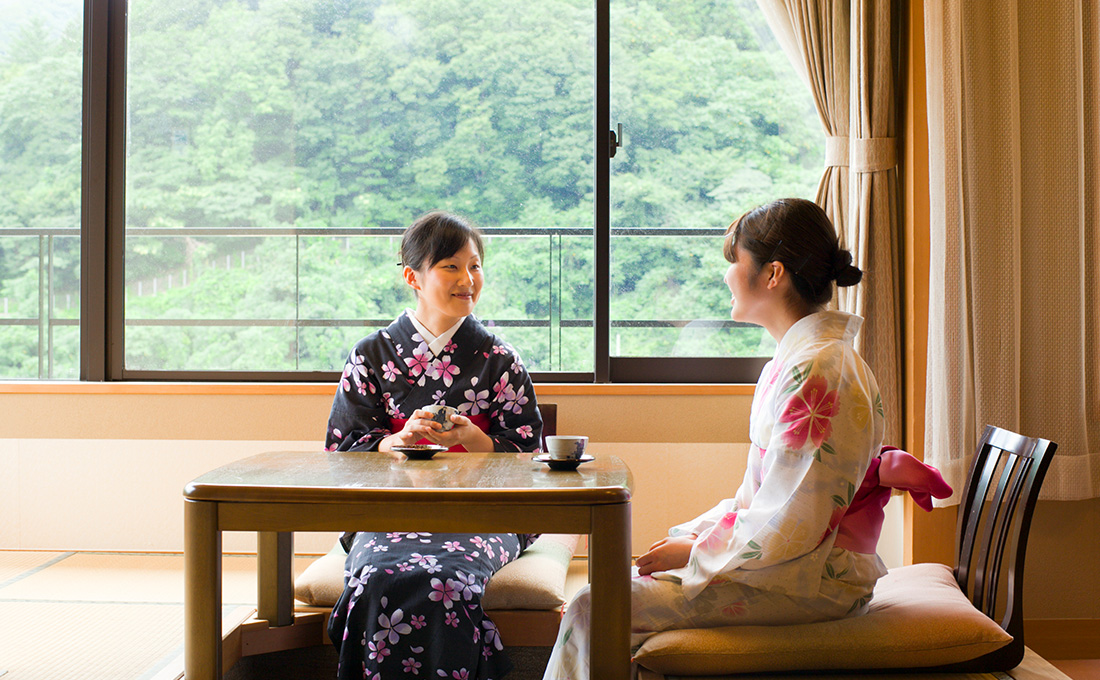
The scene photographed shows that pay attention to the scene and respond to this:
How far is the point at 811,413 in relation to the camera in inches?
55.6

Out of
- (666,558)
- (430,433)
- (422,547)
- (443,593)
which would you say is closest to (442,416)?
(430,433)

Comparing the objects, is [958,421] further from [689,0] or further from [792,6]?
[689,0]

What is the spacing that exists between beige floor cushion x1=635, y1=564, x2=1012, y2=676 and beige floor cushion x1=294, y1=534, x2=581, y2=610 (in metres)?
0.48

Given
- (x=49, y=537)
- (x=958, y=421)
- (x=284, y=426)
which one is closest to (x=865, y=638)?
(x=958, y=421)

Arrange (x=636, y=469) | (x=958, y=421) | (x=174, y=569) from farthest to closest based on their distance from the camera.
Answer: (x=636, y=469) → (x=174, y=569) → (x=958, y=421)

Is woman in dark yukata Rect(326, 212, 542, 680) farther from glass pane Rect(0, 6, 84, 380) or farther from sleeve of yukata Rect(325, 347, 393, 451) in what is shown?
glass pane Rect(0, 6, 84, 380)

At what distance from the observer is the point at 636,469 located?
271 cm

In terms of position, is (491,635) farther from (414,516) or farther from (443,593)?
(414,516)

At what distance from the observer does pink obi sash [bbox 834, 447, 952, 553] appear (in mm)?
1433

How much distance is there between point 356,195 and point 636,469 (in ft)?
4.34

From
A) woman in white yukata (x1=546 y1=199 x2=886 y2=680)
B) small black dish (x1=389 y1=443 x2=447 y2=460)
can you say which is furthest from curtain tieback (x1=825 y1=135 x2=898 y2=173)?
small black dish (x1=389 y1=443 x2=447 y2=460)

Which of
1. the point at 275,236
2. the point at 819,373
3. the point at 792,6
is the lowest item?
the point at 819,373

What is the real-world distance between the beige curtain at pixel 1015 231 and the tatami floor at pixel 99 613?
2.38 feet

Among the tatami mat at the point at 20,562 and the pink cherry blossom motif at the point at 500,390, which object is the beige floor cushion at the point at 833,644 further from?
the tatami mat at the point at 20,562
